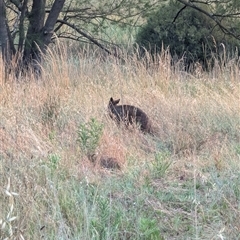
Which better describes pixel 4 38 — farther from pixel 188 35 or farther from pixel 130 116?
pixel 188 35

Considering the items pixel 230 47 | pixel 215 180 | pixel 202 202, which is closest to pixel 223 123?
pixel 215 180

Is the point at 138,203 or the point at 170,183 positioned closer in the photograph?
the point at 138,203

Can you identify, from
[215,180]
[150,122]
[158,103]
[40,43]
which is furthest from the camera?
[40,43]

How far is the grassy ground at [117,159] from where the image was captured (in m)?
3.22

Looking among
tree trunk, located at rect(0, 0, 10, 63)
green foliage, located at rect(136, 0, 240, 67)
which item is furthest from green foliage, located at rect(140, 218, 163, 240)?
green foliage, located at rect(136, 0, 240, 67)

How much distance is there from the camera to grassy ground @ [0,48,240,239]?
3.22 metres

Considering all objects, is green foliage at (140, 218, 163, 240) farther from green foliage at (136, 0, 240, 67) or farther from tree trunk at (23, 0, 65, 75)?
green foliage at (136, 0, 240, 67)

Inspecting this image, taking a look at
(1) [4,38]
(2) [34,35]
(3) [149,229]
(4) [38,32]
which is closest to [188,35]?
(4) [38,32]

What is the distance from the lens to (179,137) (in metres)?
5.10

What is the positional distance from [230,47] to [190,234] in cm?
751

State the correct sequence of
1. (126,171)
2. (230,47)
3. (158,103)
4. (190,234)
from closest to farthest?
(190,234)
(126,171)
(158,103)
(230,47)

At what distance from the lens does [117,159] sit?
4.56 m

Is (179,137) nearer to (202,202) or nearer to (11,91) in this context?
(202,202)

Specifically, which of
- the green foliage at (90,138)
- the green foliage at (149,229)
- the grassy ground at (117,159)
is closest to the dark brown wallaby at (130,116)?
the grassy ground at (117,159)
